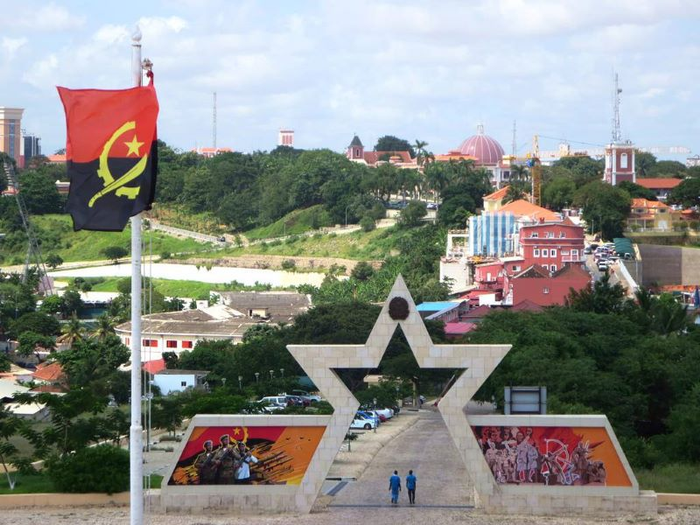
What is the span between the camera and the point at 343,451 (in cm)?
4303

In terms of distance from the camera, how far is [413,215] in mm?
114312

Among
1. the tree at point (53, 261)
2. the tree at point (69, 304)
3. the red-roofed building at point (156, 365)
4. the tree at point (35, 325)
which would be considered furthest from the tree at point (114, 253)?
the red-roofed building at point (156, 365)

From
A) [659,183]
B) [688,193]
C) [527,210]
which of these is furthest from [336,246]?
[659,183]

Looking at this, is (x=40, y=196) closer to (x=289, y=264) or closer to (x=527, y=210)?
(x=289, y=264)

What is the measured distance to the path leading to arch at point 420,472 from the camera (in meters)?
33.7

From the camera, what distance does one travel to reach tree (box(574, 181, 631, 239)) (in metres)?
100

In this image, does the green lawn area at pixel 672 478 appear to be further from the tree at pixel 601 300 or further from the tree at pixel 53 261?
the tree at pixel 53 261

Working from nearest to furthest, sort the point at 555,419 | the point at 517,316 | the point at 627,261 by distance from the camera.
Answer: the point at 555,419 < the point at 517,316 < the point at 627,261

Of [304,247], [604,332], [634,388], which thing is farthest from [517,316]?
[304,247]

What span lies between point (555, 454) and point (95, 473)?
987 cm

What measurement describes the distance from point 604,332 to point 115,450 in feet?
90.4

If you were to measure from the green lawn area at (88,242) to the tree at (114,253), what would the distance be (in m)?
0.80

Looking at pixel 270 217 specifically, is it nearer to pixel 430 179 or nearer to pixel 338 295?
pixel 430 179

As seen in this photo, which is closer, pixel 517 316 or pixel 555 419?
pixel 555 419
